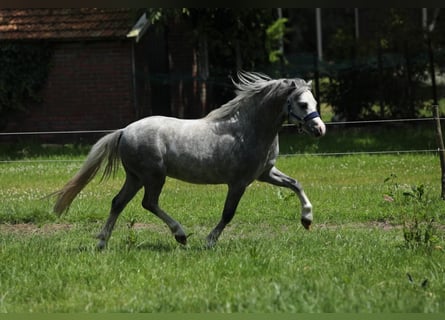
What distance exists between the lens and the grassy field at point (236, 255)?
582cm

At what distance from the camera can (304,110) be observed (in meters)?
8.01

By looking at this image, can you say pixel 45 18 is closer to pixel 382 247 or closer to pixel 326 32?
pixel 382 247

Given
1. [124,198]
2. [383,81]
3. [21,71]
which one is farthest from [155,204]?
[383,81]

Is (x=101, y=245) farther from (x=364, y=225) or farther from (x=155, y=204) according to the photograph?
(x=364, y=225)

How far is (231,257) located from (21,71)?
53.0ft

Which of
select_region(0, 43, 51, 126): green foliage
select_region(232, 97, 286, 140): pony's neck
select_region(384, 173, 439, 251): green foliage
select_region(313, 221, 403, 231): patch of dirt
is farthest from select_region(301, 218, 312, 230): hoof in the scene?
select_region(0, 43, 51, 126): green foliage

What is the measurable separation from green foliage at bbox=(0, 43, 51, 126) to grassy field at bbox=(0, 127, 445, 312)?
896cm

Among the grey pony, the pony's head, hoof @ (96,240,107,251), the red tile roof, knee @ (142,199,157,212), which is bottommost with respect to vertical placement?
hoof @ (96,240,107,251)

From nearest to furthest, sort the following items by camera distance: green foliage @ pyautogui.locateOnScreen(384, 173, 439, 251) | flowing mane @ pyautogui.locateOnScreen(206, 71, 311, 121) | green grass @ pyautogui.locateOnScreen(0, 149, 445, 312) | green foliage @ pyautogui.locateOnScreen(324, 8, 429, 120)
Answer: green grass @ pyautogui.locateOnScreen(0, 149, 445, 312), green foliage @ pyautogui.locateOnScreen(384, 173, 439, 251), flowing mane @ pyautogui.locateOnScreen(206, 71, 311, 121), green foliage @ pyautogui.locateOnScreen(324, 8, 429, 120)

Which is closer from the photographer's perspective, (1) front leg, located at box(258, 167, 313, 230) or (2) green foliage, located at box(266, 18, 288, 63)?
(1) front leg, located at box(258, 167, 313, 230)

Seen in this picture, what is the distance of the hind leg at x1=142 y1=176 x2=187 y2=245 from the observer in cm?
824

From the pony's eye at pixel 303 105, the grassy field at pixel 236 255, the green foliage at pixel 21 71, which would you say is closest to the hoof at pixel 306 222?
the grassy field at pixel 236 255

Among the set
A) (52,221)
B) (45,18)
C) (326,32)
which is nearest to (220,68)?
(45,18)

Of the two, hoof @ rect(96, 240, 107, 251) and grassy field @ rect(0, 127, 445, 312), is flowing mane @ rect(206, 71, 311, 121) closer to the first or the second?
grassy field @ rect(0, 127, 445, 312)
